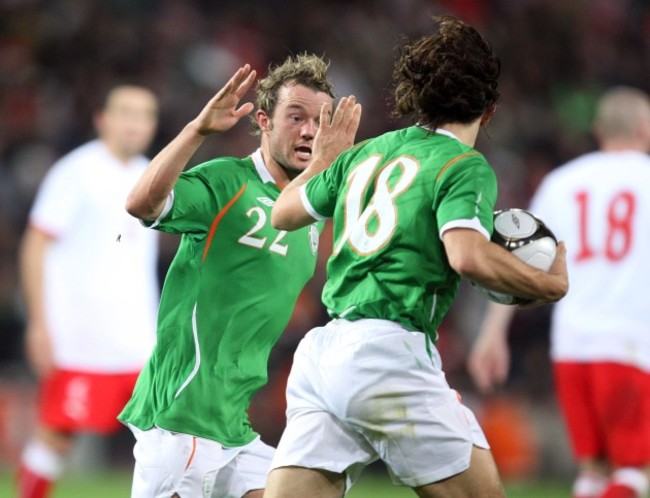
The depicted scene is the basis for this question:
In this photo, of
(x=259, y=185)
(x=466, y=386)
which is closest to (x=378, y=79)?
(x=466, y=386)

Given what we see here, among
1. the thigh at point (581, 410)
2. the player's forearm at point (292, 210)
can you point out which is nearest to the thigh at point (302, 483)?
the player's forearm at point (292, 210)

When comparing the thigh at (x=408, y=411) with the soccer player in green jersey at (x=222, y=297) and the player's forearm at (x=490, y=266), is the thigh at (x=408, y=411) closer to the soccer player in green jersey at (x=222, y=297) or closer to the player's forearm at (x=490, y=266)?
the player's forearm at (x=490, y=266)

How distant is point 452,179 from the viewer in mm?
3785

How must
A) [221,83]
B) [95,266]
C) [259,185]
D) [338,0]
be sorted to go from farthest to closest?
[338,0], [221,83], [95,266], [259,185]

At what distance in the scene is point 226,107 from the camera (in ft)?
14.2

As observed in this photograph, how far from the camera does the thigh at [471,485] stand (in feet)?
12.6

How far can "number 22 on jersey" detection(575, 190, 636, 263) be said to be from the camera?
23.2ft

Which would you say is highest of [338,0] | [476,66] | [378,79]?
[338,0]

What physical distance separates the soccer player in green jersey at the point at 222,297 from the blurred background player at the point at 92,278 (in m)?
3.00

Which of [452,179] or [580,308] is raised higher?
[452,179]

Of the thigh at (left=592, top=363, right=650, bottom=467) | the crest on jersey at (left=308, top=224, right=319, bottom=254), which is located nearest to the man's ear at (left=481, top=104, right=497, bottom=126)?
the crest on jersey at (left=308, top=224, right=319, bottom=254)

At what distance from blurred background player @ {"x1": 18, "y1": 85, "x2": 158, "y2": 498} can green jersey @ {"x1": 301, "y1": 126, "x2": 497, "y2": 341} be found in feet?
12.5

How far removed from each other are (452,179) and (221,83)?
33.3 ft

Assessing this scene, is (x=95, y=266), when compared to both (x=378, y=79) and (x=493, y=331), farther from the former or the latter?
(x=378, y=79)
